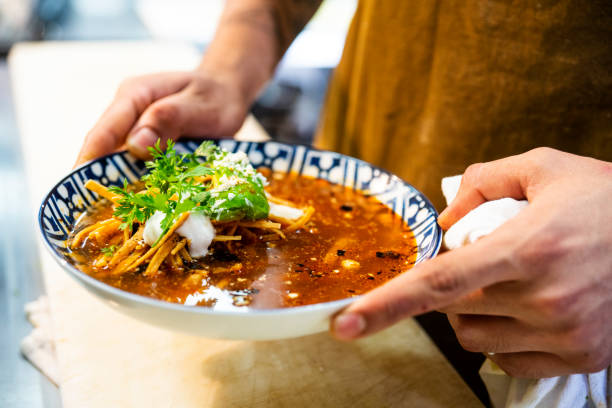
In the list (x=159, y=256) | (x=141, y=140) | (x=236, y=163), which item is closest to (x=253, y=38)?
(x=141, y=140)

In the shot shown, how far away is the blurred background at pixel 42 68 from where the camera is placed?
1524mm

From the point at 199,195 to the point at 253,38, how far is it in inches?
45.8

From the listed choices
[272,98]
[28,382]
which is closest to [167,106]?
[28,382]

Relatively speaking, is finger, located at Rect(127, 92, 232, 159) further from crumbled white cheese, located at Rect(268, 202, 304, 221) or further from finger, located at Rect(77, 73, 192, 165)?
crumbled white cheese, located at Rect(268, 202, 304, 221)

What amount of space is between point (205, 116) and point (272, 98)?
108 inches

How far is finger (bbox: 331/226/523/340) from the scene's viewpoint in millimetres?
833

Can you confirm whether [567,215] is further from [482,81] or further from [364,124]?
[364,124]

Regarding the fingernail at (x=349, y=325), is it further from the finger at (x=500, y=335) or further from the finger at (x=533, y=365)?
the finger at (x=533, y=365)

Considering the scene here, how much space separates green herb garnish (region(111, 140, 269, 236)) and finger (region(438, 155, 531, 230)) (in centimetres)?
43

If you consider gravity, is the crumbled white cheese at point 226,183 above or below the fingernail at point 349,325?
above

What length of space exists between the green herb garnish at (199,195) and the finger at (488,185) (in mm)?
433

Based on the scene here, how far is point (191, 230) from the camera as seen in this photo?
3.64 ft

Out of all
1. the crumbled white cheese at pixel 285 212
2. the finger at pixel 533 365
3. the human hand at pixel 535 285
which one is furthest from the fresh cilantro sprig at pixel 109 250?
the finger at pixel 533 365

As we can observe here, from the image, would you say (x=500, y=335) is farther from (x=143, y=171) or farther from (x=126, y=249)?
(x=143, y=171)
